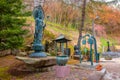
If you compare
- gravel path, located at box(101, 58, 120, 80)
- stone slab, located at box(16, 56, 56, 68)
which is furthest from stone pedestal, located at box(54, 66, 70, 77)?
gravel path, located at box(101, 58, 120, 80)

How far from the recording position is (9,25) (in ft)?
32.4

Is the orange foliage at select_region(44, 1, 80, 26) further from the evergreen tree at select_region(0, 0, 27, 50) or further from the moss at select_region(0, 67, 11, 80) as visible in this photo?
the moss at select_region(0, 67, 11, 80)

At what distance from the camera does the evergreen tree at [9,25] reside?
9383 mm

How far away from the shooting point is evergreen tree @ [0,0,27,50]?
30.8ft

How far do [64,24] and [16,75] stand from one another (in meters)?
25.1

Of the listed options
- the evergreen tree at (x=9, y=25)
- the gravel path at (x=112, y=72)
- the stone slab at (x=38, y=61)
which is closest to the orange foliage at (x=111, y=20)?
the gravel path at (x=112, y=72)

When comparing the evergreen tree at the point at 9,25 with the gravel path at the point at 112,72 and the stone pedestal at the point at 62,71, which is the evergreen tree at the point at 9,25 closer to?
the stone pedestal at the point at 62,71

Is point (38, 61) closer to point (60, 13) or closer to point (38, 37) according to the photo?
point (38, 37)

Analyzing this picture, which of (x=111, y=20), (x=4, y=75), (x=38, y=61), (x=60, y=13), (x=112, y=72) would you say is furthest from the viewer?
(x=111, y=20)

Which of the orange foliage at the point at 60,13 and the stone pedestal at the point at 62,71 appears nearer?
the stone pedestal at the point at 62,71

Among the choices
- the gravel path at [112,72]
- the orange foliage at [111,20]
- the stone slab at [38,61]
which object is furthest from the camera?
the orange foliage at [111,20]

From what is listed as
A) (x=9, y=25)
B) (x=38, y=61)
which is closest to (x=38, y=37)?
(x=38, y=61)

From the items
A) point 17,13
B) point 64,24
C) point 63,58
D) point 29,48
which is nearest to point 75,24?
point 64,24

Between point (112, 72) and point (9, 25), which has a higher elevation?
point (9, 25)
